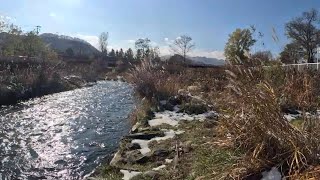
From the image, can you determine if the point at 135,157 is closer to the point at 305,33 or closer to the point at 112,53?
the point at 305,33

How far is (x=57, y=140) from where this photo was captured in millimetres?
11820

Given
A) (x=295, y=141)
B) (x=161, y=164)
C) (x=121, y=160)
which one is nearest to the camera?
(x=295, y=141)

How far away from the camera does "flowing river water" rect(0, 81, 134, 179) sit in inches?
342

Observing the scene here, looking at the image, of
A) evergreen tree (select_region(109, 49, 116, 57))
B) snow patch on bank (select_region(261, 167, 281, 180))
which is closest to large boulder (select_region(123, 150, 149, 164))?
snow patch on bank (select_region(261, 167, 281, 180))

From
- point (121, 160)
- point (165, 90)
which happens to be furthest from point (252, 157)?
point (165, 90)

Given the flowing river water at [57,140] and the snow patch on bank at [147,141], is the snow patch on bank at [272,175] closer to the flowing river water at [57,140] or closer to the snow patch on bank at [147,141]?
the snow patch on bank at [147,141]

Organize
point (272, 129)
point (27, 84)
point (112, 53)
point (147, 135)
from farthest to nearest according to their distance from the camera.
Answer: point (112, 53)
point (27, 84)
point (147, 135)
point (272, 129)

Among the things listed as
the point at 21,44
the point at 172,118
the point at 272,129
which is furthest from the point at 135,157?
the point at 21,44

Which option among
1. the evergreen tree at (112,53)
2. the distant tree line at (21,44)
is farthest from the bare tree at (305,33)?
the evergreen tree at (112,53)

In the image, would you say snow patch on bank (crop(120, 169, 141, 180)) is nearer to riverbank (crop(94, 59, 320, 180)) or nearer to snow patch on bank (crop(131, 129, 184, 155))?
riverbank (crop(94, 59, 320, 180))

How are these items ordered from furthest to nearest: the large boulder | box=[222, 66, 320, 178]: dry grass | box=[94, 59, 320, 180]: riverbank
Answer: the large boulder
box=[94, 59, 320, 180]: riverbank
box=[222, 66, 320, 178]: dry grass

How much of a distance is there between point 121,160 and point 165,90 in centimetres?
967

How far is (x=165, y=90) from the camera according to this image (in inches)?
680

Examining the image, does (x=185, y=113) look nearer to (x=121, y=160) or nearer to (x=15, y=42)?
(x=121, y=160)
